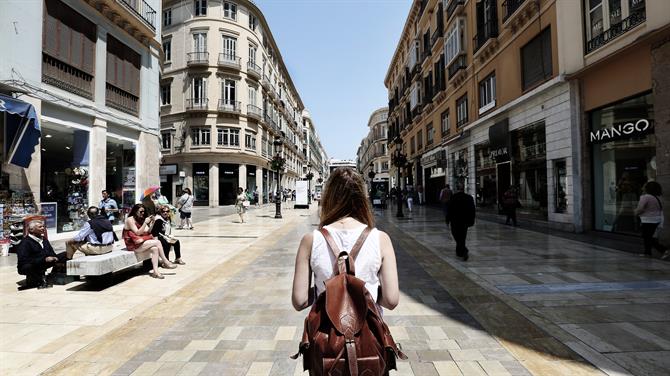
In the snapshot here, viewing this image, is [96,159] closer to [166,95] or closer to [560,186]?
[560,186]

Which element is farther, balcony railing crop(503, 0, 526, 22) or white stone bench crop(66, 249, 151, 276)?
balcony railing crop(503, 0, 526, 22)

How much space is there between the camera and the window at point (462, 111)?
21.5 m

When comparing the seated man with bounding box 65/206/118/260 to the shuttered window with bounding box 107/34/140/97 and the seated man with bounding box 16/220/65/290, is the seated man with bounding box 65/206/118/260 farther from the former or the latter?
the shuttered window with bounding box 107/34/140/97

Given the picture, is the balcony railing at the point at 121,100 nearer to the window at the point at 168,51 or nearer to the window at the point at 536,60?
the window at the point at 536,60

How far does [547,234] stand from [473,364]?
32.9ft

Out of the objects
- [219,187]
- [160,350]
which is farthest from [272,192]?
[160,350]

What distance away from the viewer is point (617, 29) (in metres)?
10.1

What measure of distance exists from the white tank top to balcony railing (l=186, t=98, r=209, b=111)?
3357cm

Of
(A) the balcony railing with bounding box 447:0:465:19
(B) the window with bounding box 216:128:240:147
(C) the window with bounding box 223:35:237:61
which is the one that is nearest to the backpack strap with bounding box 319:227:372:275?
(A) the balcony railing with bounding box 447:0:465:19

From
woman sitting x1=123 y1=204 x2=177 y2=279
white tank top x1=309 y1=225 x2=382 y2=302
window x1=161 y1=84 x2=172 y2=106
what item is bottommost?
A: woman sitting x1=123 y1=204 x2=177 y2=279

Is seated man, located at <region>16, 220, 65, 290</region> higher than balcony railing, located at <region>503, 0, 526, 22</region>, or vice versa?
balcony railing, located at <region>503, 0, 526, 22</region>

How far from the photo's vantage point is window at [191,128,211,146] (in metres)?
33.1

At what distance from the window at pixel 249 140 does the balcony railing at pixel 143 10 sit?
62.8 ft

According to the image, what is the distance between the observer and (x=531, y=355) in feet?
10.9
